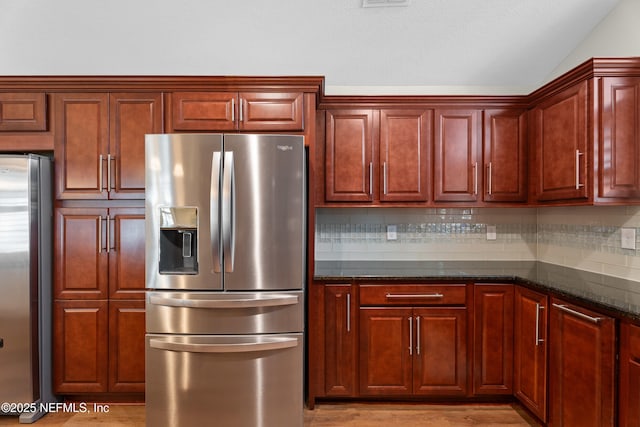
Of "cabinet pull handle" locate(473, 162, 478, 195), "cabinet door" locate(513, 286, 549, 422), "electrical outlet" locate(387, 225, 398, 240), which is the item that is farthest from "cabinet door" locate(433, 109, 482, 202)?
"cabinet door" locate(513, 286, 549, 422)

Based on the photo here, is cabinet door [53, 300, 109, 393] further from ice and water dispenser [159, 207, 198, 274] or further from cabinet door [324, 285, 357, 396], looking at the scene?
cabinet door [324, 285, 357, 396]

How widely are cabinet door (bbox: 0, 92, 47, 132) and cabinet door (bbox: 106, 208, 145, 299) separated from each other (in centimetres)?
79

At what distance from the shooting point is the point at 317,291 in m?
2.61

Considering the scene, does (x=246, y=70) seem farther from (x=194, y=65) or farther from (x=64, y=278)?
(x=64, y=278)

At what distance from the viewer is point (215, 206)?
7.15ft

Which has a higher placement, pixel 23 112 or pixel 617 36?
pixel 617 36

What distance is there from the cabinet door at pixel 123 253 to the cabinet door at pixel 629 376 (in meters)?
2.72

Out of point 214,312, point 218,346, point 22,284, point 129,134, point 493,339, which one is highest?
point 129,134

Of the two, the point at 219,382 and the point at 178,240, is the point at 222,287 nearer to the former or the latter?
the point at 178,240

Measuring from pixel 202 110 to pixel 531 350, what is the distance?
2.65 m

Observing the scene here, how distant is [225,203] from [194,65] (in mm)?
1302

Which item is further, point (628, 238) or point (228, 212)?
point (628, 238)

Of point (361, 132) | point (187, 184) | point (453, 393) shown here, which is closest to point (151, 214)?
point (187, 184)

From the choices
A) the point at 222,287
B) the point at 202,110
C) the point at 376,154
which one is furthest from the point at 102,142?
the point at 376,154
